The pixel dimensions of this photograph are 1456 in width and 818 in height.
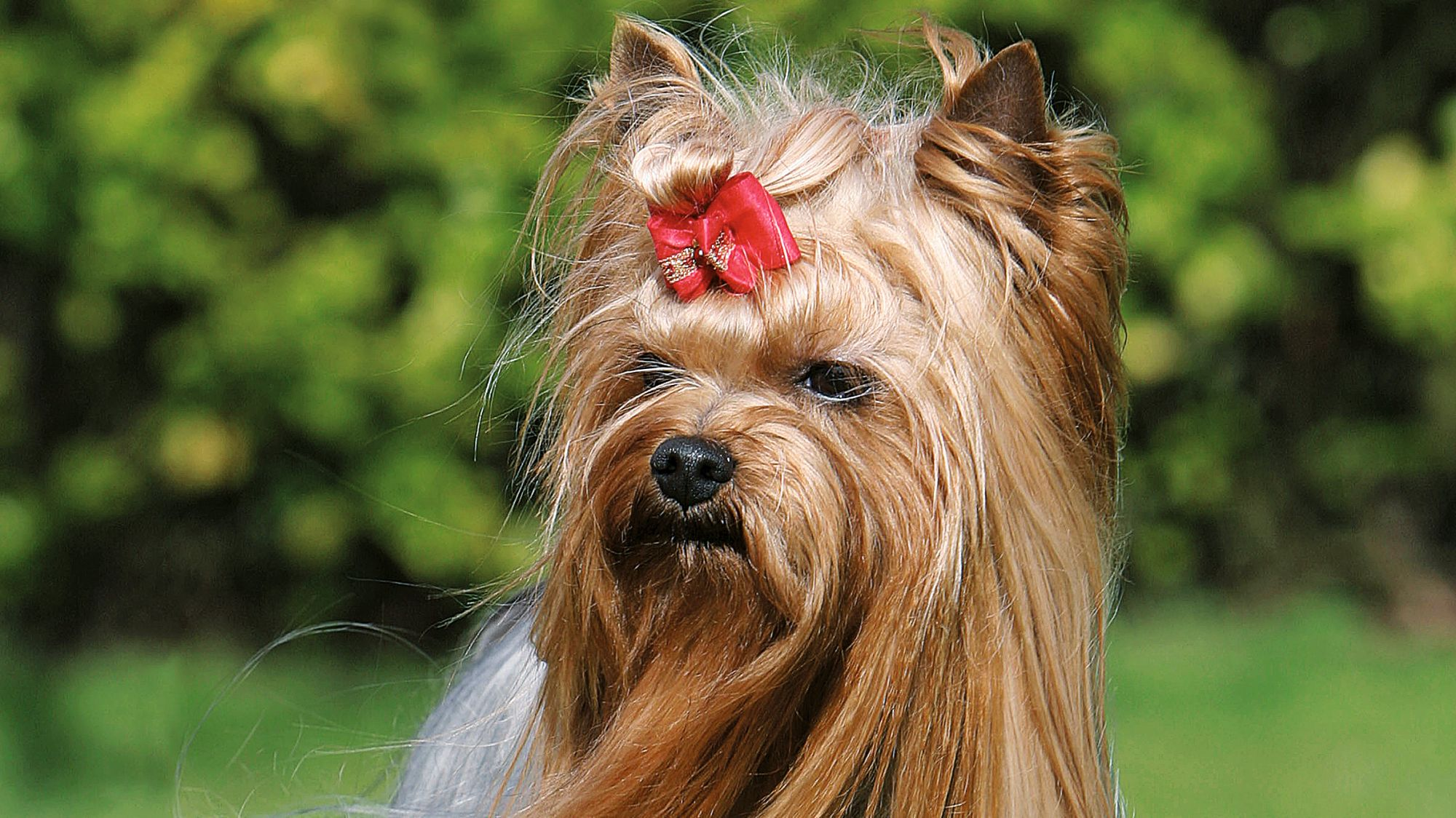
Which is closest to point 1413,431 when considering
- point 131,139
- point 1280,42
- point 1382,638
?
point 1382,638

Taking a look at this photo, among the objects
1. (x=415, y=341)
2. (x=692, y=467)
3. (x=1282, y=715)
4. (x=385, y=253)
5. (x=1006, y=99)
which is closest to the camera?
(x=692, y=467)

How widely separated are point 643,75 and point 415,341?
8.24ft

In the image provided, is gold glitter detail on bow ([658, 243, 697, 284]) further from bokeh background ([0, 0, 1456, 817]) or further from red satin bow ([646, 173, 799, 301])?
bokeh background ([0, 0, 1456, 817])

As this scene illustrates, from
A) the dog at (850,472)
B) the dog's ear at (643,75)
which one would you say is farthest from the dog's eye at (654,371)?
the dog's ear at (643,75)

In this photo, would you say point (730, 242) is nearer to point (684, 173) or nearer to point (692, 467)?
point (684, 173)

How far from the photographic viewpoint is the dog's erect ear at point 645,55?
224cm

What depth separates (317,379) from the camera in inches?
192

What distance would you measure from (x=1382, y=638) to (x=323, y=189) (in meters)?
4.00

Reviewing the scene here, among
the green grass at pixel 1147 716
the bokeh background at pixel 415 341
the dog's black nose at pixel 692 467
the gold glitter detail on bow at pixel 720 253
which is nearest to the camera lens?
the dog's black nose at pixel 692 467

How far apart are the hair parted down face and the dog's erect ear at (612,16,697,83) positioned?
14 cm

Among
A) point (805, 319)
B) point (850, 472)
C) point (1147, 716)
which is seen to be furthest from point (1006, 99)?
point (1147, 716)

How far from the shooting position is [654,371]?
2025 millimetres

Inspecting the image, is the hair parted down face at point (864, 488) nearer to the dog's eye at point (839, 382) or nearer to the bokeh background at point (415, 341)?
the dog's eye at point (839, 382)

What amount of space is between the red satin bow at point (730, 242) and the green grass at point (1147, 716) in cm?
162
